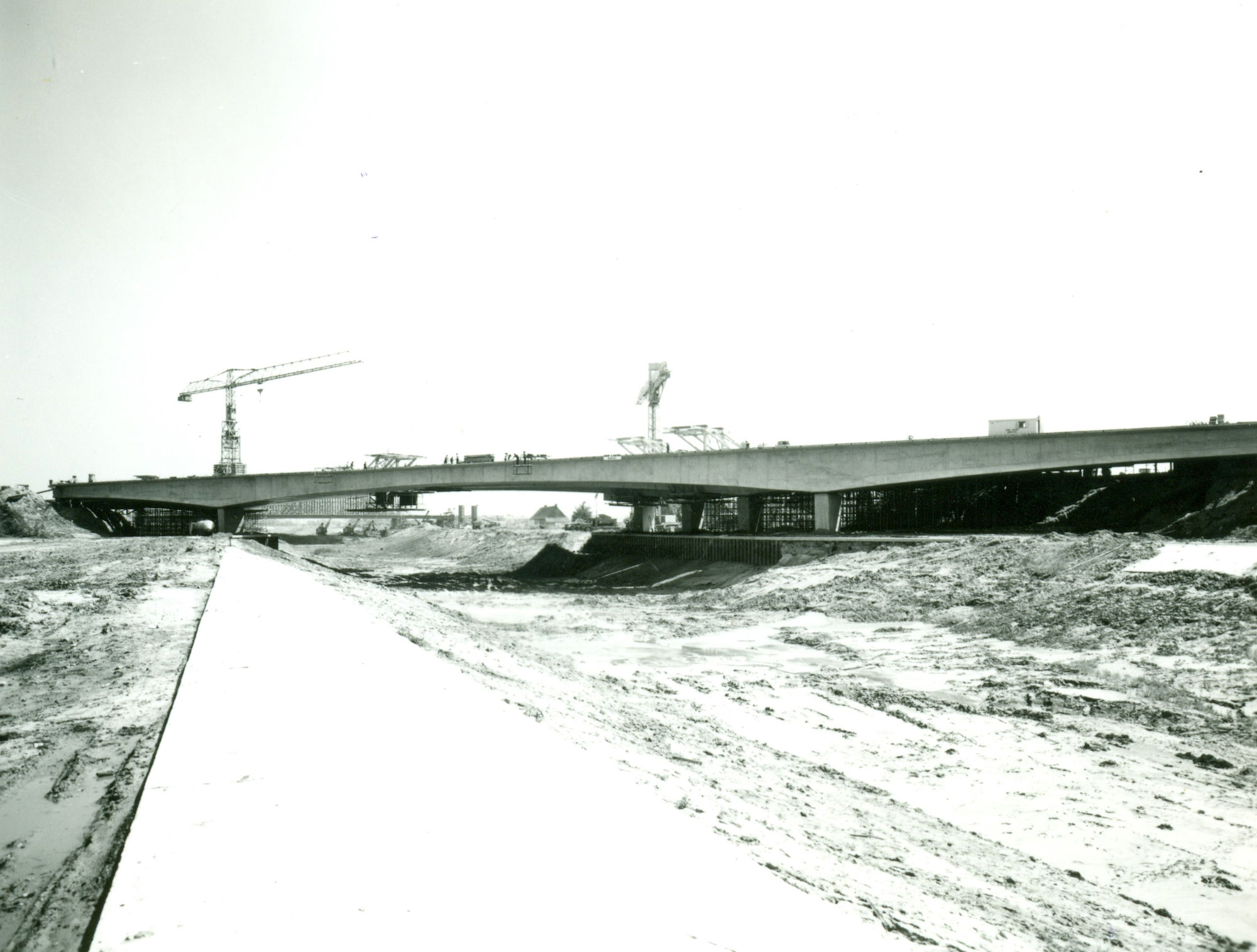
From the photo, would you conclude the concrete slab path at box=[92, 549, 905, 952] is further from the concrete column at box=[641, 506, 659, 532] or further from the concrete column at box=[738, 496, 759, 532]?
the concrete column at box=[641, 506, 659, 532]

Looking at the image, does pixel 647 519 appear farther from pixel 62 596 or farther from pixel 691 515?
pixel 62 596

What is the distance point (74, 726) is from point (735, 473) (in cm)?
3688

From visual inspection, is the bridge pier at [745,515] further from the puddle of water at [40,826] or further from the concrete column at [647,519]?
the puddle of water at [40,826]

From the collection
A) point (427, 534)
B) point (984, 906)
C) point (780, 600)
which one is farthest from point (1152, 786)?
point (427, 534)

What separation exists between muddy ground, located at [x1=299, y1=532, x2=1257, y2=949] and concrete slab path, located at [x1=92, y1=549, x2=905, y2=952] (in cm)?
71

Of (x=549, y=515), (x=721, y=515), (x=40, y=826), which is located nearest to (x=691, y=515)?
(x=721, y=515)

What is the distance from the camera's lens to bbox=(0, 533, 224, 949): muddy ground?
451 cm

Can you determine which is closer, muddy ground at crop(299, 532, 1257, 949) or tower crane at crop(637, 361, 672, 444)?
muddy ground at crop(299, 532, 1257, 949)

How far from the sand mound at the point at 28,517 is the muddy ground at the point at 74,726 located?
126 ft

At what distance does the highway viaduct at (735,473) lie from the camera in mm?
35375

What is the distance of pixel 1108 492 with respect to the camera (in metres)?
41.9

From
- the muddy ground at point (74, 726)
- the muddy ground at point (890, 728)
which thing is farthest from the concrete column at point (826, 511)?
the muddy ground at point (74, 726)

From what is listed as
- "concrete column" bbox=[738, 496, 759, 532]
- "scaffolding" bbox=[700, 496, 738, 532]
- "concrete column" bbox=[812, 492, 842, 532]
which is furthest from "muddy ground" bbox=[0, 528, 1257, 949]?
"scaffolding" bbox=[700, 496, 738, 532]

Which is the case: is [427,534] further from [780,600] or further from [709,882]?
[709,882]
